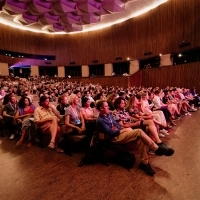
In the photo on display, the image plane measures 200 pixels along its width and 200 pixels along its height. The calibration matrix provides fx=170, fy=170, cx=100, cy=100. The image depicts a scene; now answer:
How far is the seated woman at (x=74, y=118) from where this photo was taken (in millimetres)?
2918

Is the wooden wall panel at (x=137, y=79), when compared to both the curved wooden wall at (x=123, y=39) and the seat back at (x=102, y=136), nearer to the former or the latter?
the curved wooden wall at (x=123, y=39)

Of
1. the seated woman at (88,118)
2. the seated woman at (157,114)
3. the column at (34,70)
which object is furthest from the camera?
the column at (34,70)

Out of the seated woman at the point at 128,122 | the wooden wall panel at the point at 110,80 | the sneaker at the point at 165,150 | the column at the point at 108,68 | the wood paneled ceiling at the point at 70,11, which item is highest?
the wood paneled ceiling at the point at 70,11

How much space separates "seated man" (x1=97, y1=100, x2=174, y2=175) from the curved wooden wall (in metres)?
9.82

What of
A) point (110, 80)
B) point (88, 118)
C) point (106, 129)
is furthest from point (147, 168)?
point (110, 80)

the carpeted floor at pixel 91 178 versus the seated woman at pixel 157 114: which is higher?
the seated woman at pixel 157 114

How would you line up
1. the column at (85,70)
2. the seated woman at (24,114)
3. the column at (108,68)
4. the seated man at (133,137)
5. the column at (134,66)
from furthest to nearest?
the column at (85,70) < the column at (108,68) < the column at (134,66) < the seated woman at (24,114) < the seated man at (133,137)

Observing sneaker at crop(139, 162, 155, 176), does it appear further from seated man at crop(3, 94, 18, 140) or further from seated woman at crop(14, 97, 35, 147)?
seated man at crop(3, 94, 18, 140)

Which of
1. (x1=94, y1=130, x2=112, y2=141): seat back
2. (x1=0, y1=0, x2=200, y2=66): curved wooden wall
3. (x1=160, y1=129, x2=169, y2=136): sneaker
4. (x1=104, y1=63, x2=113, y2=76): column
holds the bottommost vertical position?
(x1=160, y1=129, x2=169, y2=136): sneaker

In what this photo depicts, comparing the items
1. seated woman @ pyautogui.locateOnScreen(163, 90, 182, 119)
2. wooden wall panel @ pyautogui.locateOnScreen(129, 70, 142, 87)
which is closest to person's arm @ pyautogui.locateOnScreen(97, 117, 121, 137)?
seated woman @ pyautogui.locateOnScreen(163, 90, 182, 119)

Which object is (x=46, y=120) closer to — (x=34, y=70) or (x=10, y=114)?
(x=10, y=114)

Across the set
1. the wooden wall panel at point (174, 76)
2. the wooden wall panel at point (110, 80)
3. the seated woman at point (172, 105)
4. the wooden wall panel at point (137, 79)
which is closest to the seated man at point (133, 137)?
the seated woman at point (172, 105)

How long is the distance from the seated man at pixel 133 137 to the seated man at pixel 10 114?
86.3 inches

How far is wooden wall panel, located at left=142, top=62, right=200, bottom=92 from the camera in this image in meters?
9.71
